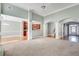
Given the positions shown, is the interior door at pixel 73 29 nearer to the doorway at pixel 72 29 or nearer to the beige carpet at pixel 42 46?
the doorway at pixel 72 29

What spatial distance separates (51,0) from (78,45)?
3395 millimetres

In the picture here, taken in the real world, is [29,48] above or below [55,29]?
below

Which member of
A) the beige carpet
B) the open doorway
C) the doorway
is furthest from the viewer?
the doorway

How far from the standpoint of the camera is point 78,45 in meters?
4.68

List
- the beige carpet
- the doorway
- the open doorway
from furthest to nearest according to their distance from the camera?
the doorway → the beige carpet → the open doorway

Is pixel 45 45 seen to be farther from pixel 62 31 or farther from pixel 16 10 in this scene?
pixel 16 10

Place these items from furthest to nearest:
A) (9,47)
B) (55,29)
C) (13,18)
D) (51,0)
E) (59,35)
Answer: (59,35)
(55,29)
(13,18)
(9,47)
(51,0)

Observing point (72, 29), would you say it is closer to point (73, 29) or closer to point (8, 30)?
point (73, 29)

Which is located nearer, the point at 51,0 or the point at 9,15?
the point at 51,0

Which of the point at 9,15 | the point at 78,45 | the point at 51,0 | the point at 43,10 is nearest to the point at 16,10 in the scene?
the point at 9,15

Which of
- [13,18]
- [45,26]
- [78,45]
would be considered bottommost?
[78,45]

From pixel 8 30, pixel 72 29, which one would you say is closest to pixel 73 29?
pixel 72 29

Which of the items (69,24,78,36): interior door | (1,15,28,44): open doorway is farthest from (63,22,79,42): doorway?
(1,15,28,44): open doorway

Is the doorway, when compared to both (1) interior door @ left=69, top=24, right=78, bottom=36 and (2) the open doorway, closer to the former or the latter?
(1) interior door @ left=69, top=24, right=78, bottom=36
